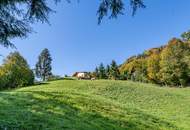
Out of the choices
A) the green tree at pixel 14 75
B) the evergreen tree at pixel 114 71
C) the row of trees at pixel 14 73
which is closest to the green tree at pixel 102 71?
the evergreen tree at pixel 114 71

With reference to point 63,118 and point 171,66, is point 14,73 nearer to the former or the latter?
point 171,66

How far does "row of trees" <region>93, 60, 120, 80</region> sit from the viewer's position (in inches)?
3325

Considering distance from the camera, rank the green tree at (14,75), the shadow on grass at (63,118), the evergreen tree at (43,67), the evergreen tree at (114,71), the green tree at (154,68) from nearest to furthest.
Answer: the shadow on grass at (63,118)
the green tree at (14,75)
the green tree at (154,68)
the evergreen tree at (114,71)
the evergreen tree at (43,67)

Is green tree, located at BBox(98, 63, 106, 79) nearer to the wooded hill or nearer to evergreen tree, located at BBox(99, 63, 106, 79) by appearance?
evergreen tree, located at BBox(99, 63, 106, 79)

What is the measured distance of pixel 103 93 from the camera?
34.8 metres

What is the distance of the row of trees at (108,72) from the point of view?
8444 centimetres

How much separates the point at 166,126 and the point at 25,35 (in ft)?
40.9

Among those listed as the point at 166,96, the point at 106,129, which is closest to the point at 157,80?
the point at 166,96

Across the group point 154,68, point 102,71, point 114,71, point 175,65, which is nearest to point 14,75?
point 175,65

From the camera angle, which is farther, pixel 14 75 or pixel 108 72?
pixel 108 72

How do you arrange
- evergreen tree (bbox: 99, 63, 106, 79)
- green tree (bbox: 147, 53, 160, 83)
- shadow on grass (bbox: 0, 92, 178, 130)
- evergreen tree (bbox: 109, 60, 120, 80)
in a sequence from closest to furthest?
shadow on grass (bbox: 0, 92, 178, 130) → green tree (bbox: 147, 53, 160, 83) → evergreen tree (bbox: 109, 60, 120, 80) → evergreen tree (bbox: 99, 63, 106, 79)

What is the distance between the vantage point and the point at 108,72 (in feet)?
283

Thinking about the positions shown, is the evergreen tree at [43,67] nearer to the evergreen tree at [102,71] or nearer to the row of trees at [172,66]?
the evergreen tree at [102,71]

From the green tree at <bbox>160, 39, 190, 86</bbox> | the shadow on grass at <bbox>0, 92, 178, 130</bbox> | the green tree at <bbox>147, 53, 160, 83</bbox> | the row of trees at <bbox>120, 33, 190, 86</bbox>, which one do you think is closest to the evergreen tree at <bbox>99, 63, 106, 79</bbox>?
the row of trees at <bbox>120, 33, 190, 86</bbox>
